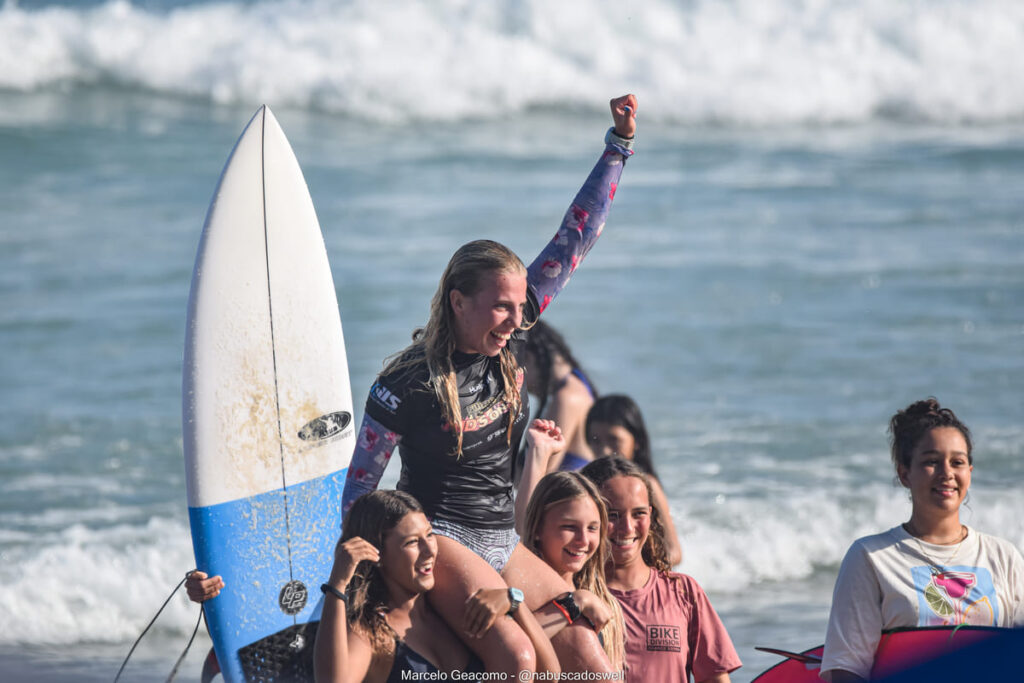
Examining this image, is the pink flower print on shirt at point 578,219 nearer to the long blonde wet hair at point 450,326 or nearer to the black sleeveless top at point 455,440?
the long blonde wet hair at point 450,326

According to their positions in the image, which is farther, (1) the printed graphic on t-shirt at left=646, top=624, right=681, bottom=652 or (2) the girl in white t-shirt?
(1) the printed graphic on t-shirt at left=646, top=624, right=681, bottom=652

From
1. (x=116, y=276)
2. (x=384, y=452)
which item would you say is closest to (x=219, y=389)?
(x=384, y=452)

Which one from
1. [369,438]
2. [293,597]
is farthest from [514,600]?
[293,597]

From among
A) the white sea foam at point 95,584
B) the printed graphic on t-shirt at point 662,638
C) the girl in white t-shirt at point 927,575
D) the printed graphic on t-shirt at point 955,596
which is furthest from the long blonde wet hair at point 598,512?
the white sea foam at point 95,584

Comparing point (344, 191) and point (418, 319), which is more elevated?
point (344, 191)

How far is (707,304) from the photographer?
35.5ft

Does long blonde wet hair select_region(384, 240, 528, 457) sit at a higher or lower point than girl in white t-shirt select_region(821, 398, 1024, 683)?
higher

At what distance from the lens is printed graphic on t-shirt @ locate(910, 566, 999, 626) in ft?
8.65

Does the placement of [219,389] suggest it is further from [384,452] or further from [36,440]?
[36,440]

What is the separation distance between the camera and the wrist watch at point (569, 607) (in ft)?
9.29

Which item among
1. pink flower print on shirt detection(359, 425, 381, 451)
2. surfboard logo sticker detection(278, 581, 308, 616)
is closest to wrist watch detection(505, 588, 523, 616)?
pink flower print on shirt detection(359, 425, 381, 451)

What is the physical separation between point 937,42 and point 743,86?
2717 mm

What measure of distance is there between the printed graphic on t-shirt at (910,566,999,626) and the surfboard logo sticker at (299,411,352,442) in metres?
2.05

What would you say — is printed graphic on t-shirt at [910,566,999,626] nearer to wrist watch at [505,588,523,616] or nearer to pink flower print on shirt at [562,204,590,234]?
wrist watch at [505,588,523,616]
